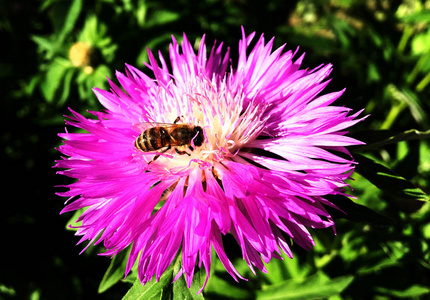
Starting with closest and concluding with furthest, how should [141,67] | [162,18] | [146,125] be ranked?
[146,125], [162,18], [141,67]

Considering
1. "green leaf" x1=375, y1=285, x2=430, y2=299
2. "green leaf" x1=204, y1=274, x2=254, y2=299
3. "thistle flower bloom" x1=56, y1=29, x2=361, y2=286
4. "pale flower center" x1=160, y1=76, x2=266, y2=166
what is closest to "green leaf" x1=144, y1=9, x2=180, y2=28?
"thistle flower bloom" x1=56, y1=29, x2=361, y2=286

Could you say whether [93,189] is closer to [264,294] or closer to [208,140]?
[208,140]

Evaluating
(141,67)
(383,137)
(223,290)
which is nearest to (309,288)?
(223,290)

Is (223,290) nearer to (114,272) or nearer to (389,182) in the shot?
(114,272)

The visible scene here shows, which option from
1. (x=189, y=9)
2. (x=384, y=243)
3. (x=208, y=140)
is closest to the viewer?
(x=208, y=140)

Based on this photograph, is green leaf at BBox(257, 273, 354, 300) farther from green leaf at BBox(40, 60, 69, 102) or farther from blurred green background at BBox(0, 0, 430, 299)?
green leaf at BBox(40, 60, 69, 102)

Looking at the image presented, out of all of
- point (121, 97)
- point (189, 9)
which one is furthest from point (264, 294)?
point (189, 9)
